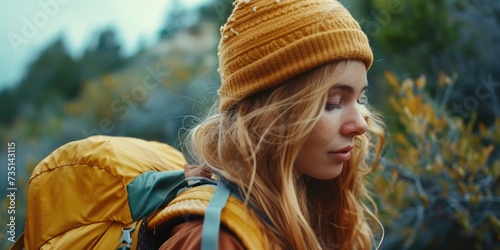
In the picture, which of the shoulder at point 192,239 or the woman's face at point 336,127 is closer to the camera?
the shoulder at point 192,239

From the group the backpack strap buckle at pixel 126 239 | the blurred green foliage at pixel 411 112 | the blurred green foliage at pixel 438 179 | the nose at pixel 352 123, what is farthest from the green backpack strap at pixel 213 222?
the blurred green foliage at pixel 438 179

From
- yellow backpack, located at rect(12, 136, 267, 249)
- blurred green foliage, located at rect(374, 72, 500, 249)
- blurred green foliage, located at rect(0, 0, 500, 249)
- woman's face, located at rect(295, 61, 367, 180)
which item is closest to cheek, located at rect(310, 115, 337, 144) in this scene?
woman's face, located at rect(295, 61, 367, 180)

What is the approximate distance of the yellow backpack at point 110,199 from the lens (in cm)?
153

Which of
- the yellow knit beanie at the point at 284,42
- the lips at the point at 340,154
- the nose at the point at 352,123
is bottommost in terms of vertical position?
the lips at the point at 340,154

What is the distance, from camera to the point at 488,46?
4.28 meters

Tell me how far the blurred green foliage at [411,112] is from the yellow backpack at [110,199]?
36 cm

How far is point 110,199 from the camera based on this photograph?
1.67 metres

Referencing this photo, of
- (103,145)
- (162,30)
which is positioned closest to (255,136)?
(103,145)

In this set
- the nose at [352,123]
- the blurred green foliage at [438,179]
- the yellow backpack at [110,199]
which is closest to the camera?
the yellow backpack at [110,199]

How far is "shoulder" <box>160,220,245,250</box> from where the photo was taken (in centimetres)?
143

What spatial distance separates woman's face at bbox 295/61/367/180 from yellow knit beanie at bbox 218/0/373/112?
69 mm

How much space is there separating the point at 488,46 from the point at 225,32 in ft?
9.87

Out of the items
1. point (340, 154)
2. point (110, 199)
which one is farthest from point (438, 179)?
point (110, 199)

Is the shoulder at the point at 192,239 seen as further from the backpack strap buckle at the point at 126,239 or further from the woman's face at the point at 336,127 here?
the woman's face at the point at 336,127
